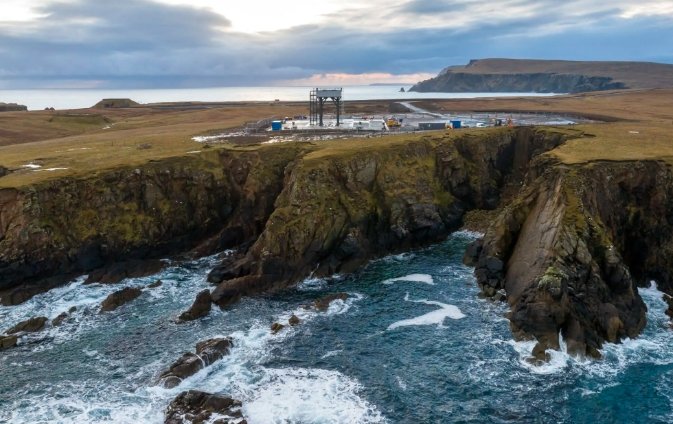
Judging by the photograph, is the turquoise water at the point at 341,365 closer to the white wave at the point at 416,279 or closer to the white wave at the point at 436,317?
the white wave at the point at 436,317

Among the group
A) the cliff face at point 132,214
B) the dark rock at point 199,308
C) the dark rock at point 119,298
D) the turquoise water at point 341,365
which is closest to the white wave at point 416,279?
the turquoise water at point 341,365

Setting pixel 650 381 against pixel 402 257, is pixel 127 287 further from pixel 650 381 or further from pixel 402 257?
pixel 650 381

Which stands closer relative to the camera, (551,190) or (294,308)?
(294,308)

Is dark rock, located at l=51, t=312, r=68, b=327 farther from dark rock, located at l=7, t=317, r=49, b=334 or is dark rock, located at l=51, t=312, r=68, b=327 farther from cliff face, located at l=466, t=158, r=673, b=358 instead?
A: cliff face, located at l=466, t=158, r=673, b=358

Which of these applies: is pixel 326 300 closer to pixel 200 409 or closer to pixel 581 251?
pixel 200 409

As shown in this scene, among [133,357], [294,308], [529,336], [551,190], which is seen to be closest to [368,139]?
→ [551,190]

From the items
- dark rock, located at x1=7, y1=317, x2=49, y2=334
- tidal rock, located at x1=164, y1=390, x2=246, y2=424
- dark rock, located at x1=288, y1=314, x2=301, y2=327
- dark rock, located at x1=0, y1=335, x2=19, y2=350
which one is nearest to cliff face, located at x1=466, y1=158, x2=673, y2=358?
dark rock, located at x1=288, y1=314, x2=301, y2=327

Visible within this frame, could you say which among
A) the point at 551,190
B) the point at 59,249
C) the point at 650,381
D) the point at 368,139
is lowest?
the point at 650,381
